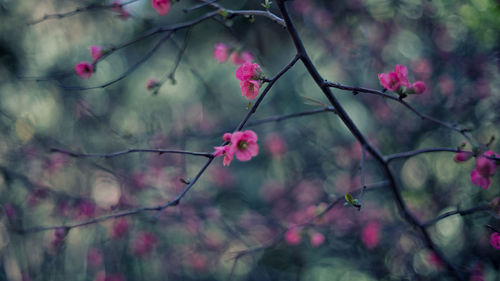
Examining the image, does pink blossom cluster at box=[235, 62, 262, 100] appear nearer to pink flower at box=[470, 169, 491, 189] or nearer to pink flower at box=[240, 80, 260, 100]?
pink flower at box=[240, 80, 260, 100]

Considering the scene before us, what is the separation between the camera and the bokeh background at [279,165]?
101 inches

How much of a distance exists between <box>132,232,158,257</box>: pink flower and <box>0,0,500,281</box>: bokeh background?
1 cm

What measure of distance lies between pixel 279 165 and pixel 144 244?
1999mm

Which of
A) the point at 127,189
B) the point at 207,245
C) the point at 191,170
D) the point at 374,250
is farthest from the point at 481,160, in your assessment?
the point at 191,170

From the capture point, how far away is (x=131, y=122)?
3.87 m

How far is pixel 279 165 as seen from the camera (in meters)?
4.30

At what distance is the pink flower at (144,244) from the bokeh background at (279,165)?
0.6 inches

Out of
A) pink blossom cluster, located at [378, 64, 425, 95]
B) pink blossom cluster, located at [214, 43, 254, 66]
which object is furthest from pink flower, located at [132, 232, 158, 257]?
pink blossom cluster, located at [378, 64, 425, 95]

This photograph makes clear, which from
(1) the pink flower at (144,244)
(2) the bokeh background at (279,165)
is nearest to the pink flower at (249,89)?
(2) the bokeh background at (279,165)

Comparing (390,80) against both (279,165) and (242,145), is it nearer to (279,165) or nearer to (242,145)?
(242,145)

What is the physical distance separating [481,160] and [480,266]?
1.04 m

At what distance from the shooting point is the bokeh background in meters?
2.56

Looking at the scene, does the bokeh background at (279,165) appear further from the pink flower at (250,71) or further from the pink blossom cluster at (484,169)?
the pink flower at (250,71)

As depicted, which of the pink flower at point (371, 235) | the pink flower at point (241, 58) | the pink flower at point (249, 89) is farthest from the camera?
the pink flower at point (371, 235)
